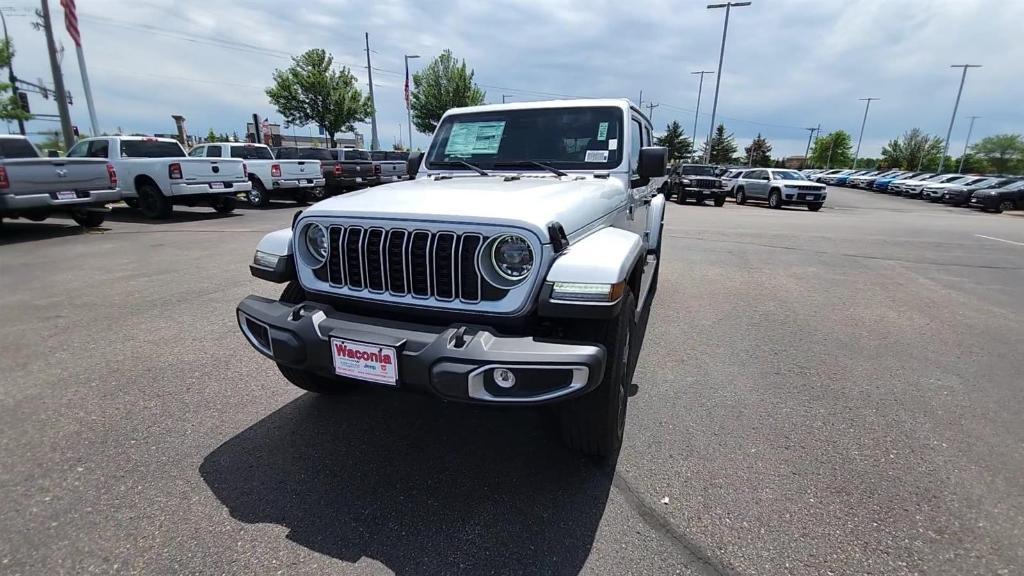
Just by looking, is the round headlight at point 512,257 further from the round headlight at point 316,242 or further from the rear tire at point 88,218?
the rear tire at point 88,218

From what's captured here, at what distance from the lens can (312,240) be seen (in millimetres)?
2680

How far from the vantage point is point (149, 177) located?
11023 mm

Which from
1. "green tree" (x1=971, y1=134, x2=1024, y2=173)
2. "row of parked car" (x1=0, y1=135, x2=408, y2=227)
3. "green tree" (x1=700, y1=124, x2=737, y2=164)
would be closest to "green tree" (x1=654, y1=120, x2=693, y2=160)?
"green tree" (x1=700, y1=124, x2=737, y2=164)

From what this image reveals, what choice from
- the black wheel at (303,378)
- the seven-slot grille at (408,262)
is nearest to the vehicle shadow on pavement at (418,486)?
the black wheel at (303,378)

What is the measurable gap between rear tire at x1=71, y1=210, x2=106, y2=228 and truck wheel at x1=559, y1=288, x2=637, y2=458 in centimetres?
1190

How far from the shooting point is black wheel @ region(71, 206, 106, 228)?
1000 centimetres

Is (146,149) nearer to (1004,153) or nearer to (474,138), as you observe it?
(474,138)

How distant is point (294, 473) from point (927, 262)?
10212 mm

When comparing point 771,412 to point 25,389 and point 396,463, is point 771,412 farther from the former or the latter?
point 25,389

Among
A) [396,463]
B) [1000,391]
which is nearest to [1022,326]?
[1000,391]

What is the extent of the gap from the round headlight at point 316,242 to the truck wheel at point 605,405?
4.87 feet

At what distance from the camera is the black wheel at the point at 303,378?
280cm

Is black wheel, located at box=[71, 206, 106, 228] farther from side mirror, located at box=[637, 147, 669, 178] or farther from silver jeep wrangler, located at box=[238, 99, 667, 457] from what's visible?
side mirror, located at box=[637, 147, 669, 178]

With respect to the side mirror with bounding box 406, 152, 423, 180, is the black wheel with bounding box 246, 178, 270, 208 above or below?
below
